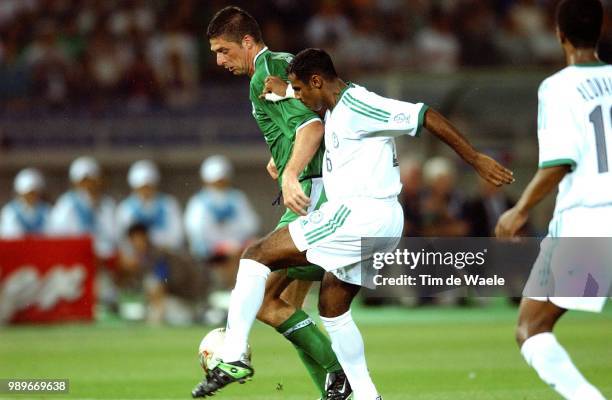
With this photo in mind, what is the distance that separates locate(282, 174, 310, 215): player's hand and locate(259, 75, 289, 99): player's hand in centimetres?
66

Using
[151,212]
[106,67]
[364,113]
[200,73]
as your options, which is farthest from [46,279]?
[364,113]

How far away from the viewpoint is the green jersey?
7418 mm

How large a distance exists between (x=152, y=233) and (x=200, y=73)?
5.89m

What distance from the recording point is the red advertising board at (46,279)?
49.6ft

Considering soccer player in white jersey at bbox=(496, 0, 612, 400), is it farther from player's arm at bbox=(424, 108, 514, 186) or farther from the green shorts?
the green shorts

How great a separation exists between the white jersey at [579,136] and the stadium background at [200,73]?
13.0 metres

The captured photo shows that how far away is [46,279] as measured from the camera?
49.9ft

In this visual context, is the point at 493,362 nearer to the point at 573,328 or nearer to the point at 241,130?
the point at 573,328

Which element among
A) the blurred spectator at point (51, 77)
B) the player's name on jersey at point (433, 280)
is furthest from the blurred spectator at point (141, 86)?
the player's name on jersey at point (433, 280)

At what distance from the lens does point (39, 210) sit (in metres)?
17.3

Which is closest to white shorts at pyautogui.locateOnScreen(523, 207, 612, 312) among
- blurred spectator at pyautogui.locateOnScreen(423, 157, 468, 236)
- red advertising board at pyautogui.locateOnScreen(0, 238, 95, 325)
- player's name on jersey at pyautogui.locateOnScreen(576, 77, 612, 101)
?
player's name on jersey at pyautogui.locateOnScreen(576, 77, 612, 101)

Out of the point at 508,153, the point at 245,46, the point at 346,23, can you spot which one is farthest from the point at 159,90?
the point at 245,46

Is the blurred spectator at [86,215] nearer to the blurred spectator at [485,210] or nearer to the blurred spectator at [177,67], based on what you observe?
the blurred spectator at [177,67]

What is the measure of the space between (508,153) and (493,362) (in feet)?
27.8
